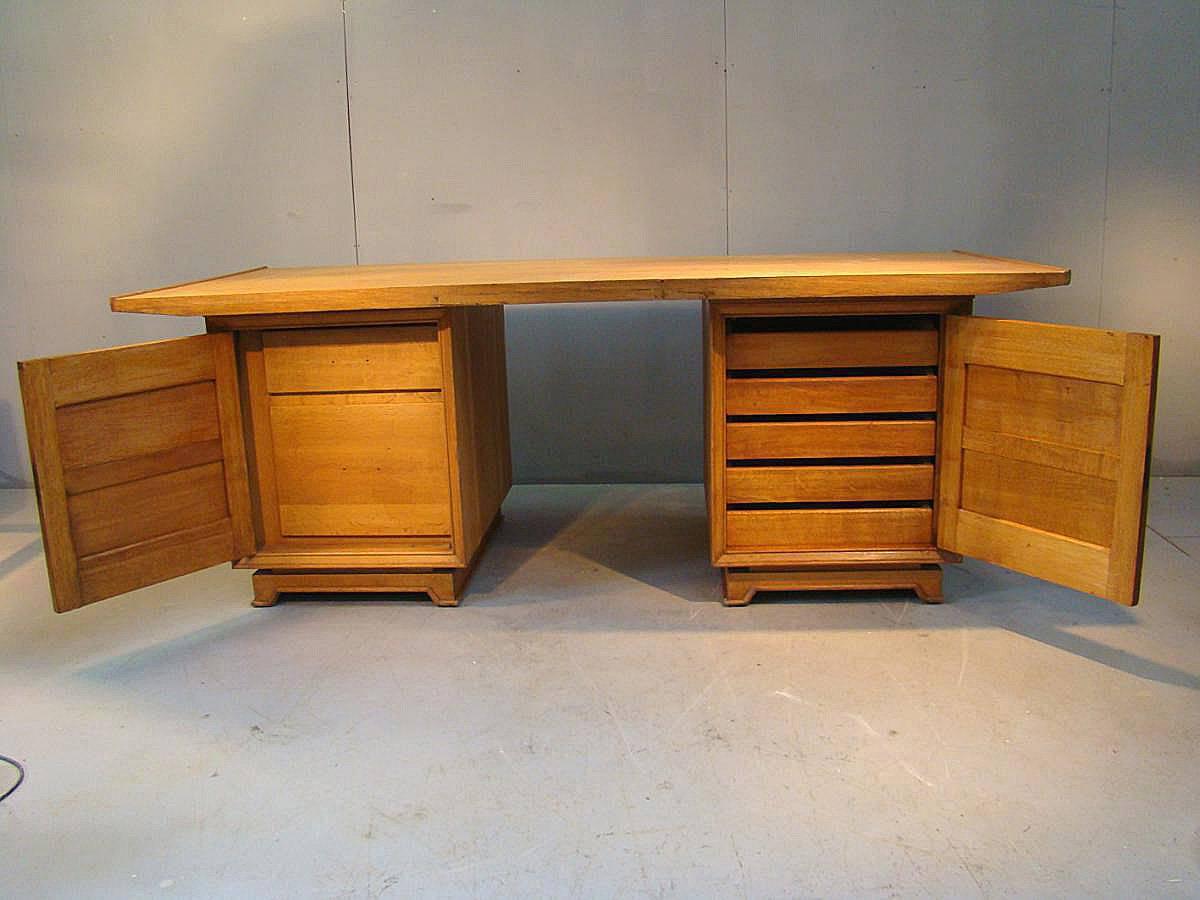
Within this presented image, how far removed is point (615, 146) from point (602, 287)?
151 cm

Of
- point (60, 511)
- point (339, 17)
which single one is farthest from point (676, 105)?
point (60, 511)

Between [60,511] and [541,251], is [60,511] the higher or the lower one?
the lower one

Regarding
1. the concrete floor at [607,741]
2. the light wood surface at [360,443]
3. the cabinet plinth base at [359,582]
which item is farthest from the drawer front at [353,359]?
the concrete floor at [607,741]

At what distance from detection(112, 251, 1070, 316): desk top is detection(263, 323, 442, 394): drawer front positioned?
4.0 inches

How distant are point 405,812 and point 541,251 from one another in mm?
2458

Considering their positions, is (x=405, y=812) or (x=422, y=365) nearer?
(x=405, y=812)

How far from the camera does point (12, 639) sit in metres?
2.72

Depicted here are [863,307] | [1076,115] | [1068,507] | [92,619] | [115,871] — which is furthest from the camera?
[1076,115]

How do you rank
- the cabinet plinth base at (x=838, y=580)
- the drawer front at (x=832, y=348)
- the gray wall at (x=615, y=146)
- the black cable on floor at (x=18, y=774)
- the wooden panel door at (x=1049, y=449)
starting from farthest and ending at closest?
the gray wall at (x=615, y=146)
the cabinet plinth base at (x=838, y=580)
the drawer front at (x=832, y=348)
the wooden panel door at (x=1049, y=449)
the black cable on floor at (x=18, y=774)

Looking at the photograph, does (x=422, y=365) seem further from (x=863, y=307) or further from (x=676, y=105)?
(x=676, y=105)

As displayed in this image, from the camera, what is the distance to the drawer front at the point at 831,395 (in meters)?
2.68

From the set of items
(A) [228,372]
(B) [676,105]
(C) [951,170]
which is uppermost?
(B) [676,105]

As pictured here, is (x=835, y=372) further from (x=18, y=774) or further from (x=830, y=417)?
(x=18, y=774)

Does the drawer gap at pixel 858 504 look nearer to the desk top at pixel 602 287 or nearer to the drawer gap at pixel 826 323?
the drawer gap at pixel 826 323
